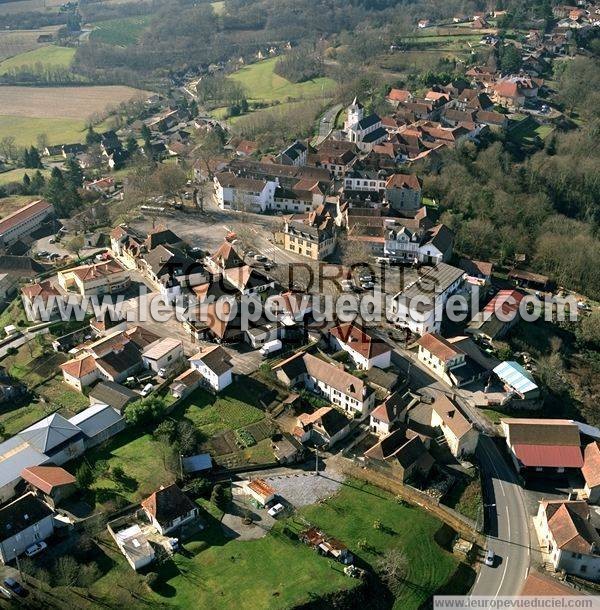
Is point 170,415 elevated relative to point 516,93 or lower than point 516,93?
lower

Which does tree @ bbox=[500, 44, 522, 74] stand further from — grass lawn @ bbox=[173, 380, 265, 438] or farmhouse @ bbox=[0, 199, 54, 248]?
grass lawn @ bbox=[173, 380, 265, 438]

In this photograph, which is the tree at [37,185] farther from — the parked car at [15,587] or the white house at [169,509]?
the parked car at [15,587]

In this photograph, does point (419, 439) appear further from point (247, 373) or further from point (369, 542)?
point (247, 373)

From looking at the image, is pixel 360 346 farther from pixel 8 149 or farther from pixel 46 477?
pixel 8 149

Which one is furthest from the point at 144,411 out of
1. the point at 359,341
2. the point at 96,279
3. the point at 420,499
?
the point at 96,279

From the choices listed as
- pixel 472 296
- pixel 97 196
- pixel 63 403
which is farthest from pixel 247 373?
pixel 97 196
